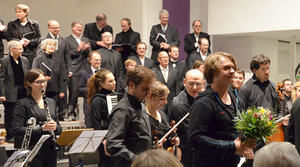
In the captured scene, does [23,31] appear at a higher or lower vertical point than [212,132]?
higher

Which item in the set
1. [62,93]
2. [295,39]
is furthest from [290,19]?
[62,93]

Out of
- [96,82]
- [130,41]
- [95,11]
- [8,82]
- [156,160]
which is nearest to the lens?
[156,160]

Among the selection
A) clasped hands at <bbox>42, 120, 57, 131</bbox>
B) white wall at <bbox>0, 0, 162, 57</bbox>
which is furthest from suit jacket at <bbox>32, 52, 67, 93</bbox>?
white wall at <bbox>0, 0, 162, 57</bbox>

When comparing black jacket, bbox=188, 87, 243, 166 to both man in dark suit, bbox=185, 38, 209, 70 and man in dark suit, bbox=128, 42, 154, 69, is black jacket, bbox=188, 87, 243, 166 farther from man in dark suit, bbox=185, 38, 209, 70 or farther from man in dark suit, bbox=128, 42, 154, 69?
man in dark suit, bbox=185, 38, 209, 70

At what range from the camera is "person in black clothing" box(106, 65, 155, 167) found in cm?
332

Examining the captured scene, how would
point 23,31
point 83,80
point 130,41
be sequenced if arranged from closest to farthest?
point 83,80
point 23,31
point 130,41

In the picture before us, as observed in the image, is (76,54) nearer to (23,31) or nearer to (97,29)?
(23,31)

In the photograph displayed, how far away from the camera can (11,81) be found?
7.77 m

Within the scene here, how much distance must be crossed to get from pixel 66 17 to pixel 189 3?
3.31m

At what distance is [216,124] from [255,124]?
248 millimetres

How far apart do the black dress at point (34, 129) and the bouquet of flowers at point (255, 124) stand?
2.35 meters

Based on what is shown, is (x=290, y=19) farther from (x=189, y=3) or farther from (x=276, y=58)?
(x=189, y=3)

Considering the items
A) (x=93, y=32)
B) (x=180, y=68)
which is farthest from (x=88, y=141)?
(x=93, y=32)

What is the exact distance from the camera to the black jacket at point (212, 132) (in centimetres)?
309
